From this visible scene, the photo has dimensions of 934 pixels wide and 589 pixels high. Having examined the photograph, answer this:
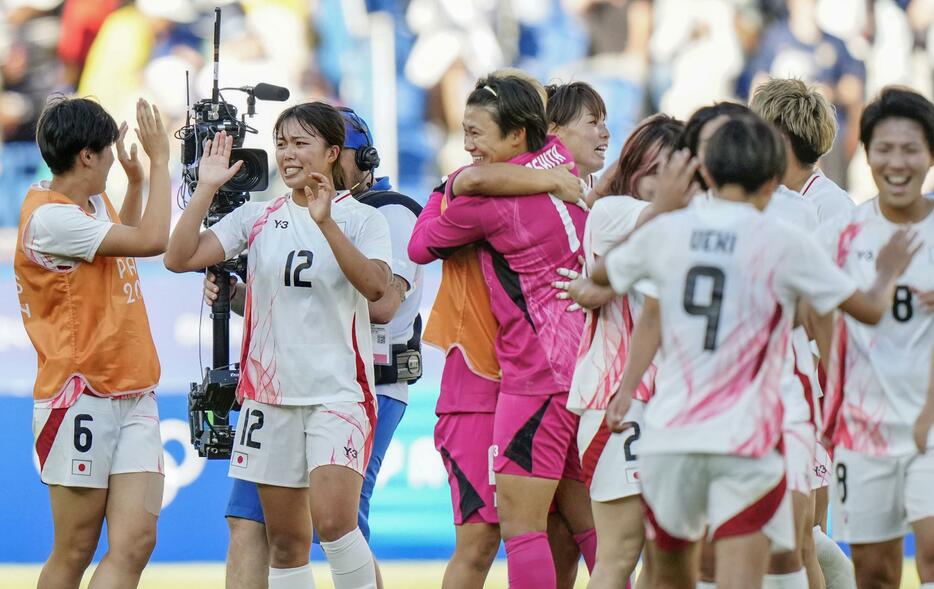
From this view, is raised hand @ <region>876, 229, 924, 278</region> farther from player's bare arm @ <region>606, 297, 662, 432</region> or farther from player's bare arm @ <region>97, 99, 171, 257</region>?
player's bare arm @ <region>97, 99, 171, 257</region>

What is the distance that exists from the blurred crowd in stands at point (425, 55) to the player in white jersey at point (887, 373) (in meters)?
3.93

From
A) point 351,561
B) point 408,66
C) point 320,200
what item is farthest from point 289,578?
point 408,66

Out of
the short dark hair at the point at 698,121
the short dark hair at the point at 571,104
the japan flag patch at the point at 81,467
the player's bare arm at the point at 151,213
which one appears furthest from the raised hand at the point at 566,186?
the japan flag patch at the point at 81,467

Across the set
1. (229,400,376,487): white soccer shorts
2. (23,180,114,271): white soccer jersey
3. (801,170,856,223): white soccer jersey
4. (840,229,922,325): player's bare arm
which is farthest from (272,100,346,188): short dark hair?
(840,229,922,325): player's bare arm

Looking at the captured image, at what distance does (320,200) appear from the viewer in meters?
5.13

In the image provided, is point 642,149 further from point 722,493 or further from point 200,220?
point 200,220

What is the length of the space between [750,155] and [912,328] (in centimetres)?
85

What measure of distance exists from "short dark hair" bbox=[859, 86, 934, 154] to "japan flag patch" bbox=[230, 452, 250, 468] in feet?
7.49

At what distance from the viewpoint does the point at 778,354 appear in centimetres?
400

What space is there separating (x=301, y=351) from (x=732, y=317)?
1828mm

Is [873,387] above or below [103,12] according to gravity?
below

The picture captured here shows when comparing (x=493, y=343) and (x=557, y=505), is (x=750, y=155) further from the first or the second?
(x=557, y=505)

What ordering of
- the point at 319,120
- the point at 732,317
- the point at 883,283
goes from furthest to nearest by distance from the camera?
the point at 319,120
the point at 883,283
the point at 732,317

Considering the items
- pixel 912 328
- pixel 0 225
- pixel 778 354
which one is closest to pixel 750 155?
pixel 778 354
